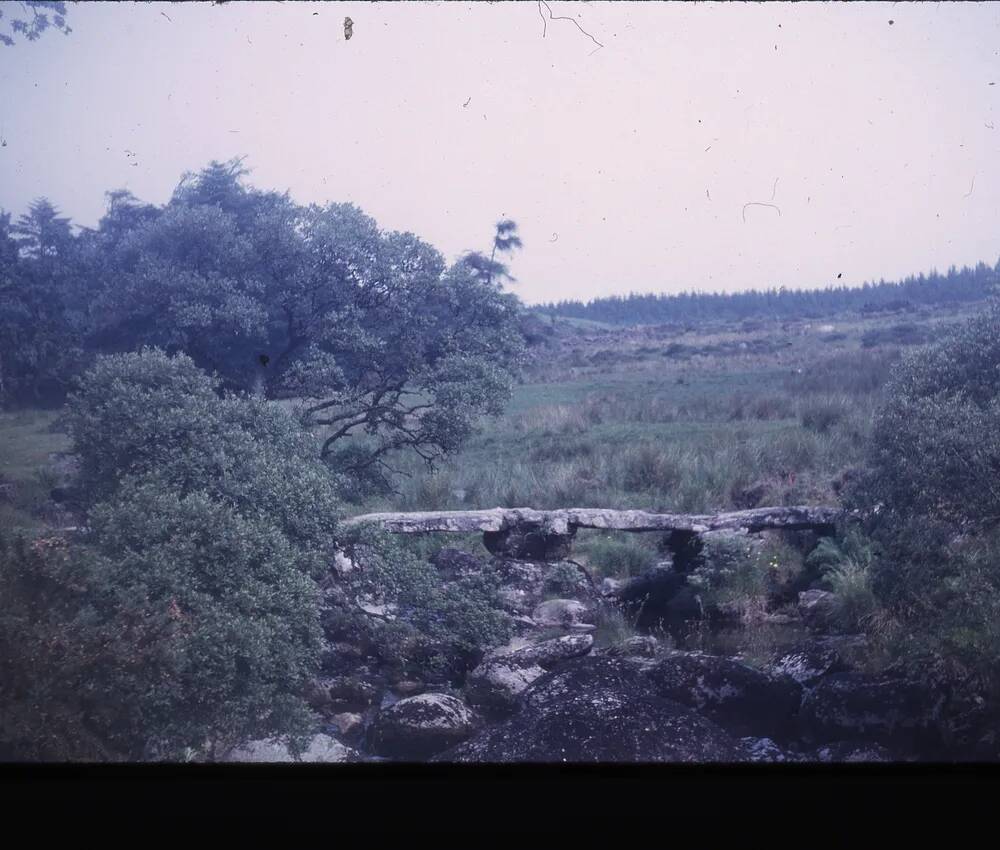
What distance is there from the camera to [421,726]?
5961mm

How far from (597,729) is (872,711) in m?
1.92

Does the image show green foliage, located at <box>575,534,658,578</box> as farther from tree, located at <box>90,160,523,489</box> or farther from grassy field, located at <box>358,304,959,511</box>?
tree, located at <box>90,160,523,489</box>

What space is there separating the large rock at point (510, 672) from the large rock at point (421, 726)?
0.18 m

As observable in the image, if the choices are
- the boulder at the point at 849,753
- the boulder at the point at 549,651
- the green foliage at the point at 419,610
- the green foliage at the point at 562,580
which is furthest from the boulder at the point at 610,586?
the boulder at the point at 849,753

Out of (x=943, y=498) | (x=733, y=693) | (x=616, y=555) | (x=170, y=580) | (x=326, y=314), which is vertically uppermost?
(x=326, y=314)

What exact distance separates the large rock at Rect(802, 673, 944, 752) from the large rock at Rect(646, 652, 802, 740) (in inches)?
6.1

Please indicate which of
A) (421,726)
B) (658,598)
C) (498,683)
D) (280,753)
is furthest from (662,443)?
(280,753)

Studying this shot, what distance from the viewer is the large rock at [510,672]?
6.17 metres

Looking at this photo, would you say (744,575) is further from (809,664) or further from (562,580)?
(562,580)

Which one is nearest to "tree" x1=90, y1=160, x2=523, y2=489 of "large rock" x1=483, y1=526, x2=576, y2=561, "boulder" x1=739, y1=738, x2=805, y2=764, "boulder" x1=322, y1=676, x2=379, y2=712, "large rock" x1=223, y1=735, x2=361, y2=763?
"large rock" x1=483, y1=526, x2=576, y2=561

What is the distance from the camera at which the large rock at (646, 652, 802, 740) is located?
5977 millimetres

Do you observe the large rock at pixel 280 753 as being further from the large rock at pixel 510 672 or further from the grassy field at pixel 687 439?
the grassy field at pixel 687 439

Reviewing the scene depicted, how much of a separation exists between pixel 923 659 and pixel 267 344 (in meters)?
5.68
